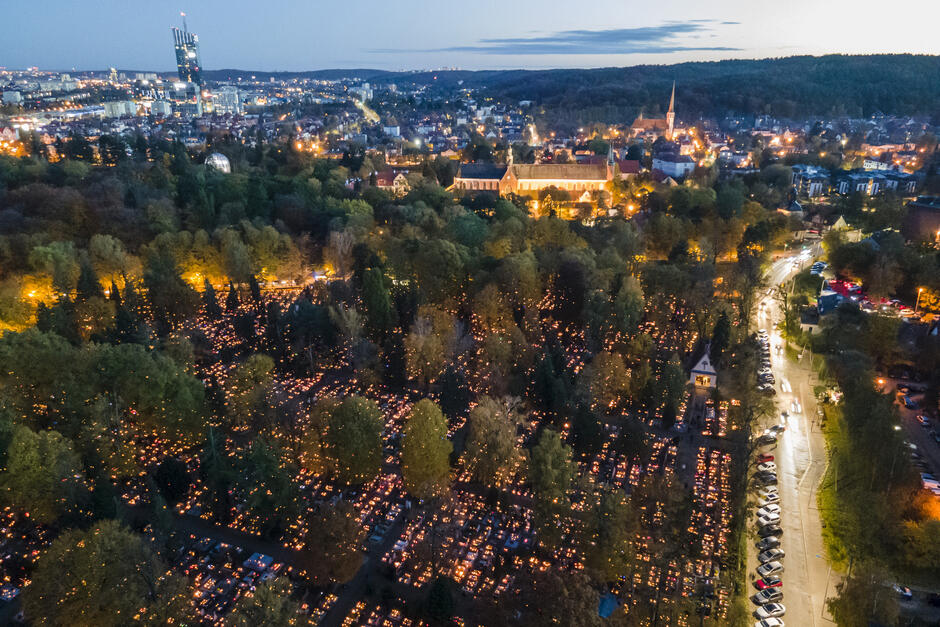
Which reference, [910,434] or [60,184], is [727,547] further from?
[60,184]

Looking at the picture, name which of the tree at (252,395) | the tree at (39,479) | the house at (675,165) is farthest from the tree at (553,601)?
the house at (675,165)

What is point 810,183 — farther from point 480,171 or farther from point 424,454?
point 424,454

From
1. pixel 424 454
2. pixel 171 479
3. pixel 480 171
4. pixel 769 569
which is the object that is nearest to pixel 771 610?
pixel 769 569

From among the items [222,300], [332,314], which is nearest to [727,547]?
[332,314]

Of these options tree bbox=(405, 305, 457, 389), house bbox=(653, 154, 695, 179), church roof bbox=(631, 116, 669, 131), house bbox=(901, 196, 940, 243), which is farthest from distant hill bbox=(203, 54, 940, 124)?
tree bbox=(405, 305, 457, 389)

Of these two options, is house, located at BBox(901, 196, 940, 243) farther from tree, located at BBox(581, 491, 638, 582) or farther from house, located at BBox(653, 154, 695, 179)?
tree, located at BBox(581, 491, 638, 582)

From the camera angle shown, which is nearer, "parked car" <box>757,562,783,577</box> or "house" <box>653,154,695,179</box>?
"parked car" <box>757,562,783,577</box>
